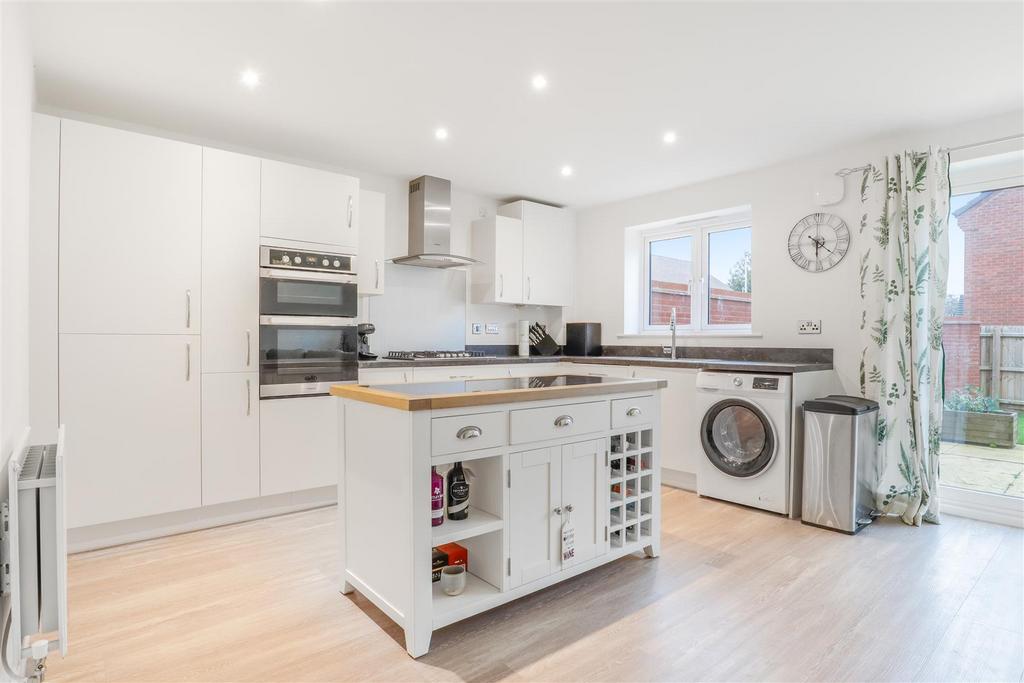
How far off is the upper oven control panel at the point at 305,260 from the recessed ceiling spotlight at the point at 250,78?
90 cm

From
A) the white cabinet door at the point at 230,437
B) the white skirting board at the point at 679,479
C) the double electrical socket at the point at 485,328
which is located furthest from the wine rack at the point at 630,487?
the double electrical socket at the point at 485,328

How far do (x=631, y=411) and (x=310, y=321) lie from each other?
2052 mm

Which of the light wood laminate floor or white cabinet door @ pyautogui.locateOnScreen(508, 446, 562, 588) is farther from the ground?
white cabinet door @ pyautogui.locateOnScreen(508, 446, 562, 588)

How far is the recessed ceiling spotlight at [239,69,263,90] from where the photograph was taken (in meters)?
2.62

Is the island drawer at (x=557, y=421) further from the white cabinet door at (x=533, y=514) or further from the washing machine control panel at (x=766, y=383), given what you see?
the washing machine control panel at (x=766, y=383)

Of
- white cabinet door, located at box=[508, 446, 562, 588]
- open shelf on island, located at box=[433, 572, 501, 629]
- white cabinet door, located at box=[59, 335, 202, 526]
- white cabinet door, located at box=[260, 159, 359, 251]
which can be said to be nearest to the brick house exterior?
white cabinet door, located at box=[508, 446, 562, 588]

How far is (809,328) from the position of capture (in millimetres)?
3852

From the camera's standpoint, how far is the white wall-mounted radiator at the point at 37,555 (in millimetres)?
1366

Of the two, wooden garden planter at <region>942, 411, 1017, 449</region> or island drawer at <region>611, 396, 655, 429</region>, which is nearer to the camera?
island drawer at <region>611, 396, 655, 429</region>

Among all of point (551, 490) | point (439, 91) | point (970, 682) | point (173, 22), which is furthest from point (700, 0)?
point (970, 682)

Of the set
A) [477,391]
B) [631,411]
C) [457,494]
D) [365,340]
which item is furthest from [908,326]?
[365,340]

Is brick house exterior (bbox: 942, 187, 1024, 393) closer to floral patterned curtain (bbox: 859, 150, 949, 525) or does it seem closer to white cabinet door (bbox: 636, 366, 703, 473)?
floral patterned curtain (bbox: 859, 150, 949, 525)

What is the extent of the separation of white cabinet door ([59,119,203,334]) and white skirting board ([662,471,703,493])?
3272 millimetres

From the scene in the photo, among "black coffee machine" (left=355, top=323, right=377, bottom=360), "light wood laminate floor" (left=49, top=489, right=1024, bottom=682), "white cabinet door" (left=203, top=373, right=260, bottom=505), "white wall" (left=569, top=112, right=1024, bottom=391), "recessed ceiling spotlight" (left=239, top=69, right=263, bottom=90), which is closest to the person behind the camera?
"light wood laminate floor" (left=49, top=489, right=1024, bottom=682)
